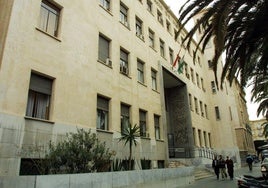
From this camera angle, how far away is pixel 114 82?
15.8 metres

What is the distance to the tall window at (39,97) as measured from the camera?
10406 mm

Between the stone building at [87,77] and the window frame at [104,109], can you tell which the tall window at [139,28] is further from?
the window frame at [104,109]

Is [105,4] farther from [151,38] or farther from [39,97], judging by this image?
[39,97]

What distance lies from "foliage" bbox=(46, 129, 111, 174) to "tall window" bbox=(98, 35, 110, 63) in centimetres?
679

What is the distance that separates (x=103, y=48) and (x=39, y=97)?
250 inches

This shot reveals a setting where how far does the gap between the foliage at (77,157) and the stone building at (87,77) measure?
4.11 ft

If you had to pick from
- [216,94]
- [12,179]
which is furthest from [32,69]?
[216,94]

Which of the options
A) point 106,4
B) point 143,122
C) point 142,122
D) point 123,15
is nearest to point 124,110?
point 142,122

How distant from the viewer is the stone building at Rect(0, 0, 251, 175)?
965 centimetres

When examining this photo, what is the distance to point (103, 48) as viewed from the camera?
1589 cm

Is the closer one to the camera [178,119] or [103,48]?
[103,48]

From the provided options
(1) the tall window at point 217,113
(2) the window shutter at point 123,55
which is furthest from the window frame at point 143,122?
(1) the tall window at point 217,113

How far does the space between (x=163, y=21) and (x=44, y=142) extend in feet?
69.1

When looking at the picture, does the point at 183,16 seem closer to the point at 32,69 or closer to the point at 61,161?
the point at 32,69
